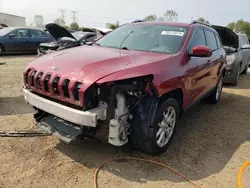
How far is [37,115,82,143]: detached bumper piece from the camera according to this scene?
3.12m

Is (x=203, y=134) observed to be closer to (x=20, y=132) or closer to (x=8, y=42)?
(x=20, y=132)

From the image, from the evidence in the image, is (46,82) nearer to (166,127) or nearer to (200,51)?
(166,127)

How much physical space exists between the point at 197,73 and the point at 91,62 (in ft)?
6.13

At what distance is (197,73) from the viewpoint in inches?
164

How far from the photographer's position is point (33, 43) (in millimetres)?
14023

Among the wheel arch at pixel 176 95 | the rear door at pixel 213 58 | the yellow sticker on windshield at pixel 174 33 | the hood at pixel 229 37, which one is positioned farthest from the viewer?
the hood at pixel 229 37

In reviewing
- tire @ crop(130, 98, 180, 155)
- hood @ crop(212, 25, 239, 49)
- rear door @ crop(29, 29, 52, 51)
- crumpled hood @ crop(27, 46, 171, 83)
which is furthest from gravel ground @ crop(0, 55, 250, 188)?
rear door @ crop(29, 29, 52, 51)

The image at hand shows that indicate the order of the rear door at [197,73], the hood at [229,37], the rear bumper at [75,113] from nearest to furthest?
the rear bumper at [75,113] < the rear door at [197,73] < the hood at [229,37]

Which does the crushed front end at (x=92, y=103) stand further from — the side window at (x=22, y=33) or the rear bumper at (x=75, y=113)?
the side window at (x=22, y=33)

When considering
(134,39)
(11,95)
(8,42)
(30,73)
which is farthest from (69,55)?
(8,42)

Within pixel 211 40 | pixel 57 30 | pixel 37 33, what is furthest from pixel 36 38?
pixel 211 40

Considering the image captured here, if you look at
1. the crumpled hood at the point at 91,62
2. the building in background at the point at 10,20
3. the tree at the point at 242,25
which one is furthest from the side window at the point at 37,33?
the tree at the point at 242,25

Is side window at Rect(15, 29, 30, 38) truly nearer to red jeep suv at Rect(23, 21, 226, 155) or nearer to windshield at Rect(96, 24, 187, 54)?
windshield at Rect(96, 24, 187, 54)

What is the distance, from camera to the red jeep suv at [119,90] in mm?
2885
